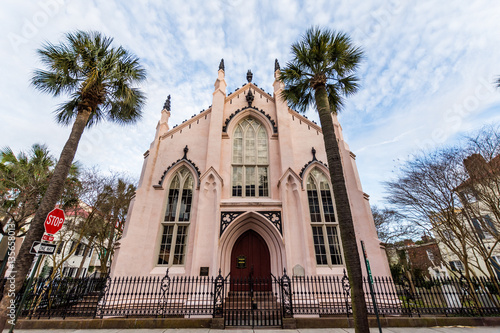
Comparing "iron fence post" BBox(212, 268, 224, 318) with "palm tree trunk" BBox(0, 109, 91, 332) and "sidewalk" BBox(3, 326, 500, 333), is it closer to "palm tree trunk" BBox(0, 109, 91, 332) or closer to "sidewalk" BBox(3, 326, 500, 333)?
"sidewalk" BBox(3, 326, 500, 333)

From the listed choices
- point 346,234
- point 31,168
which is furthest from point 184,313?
point 31,168

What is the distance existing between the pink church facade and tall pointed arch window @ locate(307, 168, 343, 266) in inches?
1.9

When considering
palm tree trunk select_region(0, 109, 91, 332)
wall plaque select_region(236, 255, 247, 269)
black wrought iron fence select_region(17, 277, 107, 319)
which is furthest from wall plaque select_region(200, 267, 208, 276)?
palm tree trunk select_region(0, 109, 91, 332)

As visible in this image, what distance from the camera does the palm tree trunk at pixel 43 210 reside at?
5668mm

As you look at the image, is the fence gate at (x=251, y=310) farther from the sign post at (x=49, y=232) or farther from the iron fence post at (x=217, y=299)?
the sign post at (x=49, y=232)

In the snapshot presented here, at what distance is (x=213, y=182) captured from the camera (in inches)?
448

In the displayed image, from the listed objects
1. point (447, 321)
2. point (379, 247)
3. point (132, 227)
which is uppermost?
point (132, 227)

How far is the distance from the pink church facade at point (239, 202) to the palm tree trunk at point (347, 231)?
435 centimetres

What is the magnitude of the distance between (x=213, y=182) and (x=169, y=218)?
301 cm

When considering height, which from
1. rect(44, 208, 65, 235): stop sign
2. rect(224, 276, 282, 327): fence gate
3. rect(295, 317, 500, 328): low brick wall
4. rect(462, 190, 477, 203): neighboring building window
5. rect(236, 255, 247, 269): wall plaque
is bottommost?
rect(295, 317, 500, 328): low brick wall

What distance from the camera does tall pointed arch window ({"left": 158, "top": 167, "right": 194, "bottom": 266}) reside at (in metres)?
10.6

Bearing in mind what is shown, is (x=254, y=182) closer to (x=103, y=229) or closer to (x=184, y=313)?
(x=184, y=313)

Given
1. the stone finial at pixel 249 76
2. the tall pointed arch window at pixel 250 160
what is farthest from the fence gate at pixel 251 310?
the stone finial at pixel 249 76

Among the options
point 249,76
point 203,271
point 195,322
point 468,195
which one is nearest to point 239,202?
point 203,271
